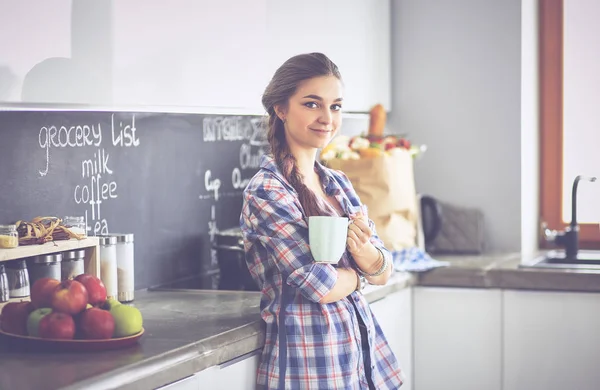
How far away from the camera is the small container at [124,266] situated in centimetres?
201

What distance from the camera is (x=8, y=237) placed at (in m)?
1.63

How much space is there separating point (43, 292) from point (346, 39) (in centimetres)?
137

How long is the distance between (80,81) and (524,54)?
1.86 meters

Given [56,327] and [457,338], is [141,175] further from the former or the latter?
[457,338]

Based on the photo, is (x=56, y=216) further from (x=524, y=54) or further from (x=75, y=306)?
(x=524, y=54)

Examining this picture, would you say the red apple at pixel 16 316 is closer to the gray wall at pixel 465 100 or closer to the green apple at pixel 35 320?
the green apple at pixel 35 320

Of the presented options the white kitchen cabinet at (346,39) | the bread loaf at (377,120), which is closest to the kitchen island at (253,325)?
the bread loaf at (377,120)

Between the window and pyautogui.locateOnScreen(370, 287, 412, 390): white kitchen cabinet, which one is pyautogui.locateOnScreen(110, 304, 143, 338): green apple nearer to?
pyautogui.locateOnScreen(370, 287, 412, 390): white kitchen cabinet

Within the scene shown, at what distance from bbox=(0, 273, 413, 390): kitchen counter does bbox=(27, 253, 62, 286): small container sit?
0.21m

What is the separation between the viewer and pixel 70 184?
6.55 feet

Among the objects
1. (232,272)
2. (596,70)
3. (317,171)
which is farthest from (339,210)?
(596,70)

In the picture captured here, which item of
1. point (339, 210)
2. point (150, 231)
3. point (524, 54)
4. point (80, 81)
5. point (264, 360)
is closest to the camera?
point (80, 81)

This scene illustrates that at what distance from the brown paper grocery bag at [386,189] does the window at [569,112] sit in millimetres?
743

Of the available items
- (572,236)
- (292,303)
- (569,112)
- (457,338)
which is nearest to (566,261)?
(572,236)
